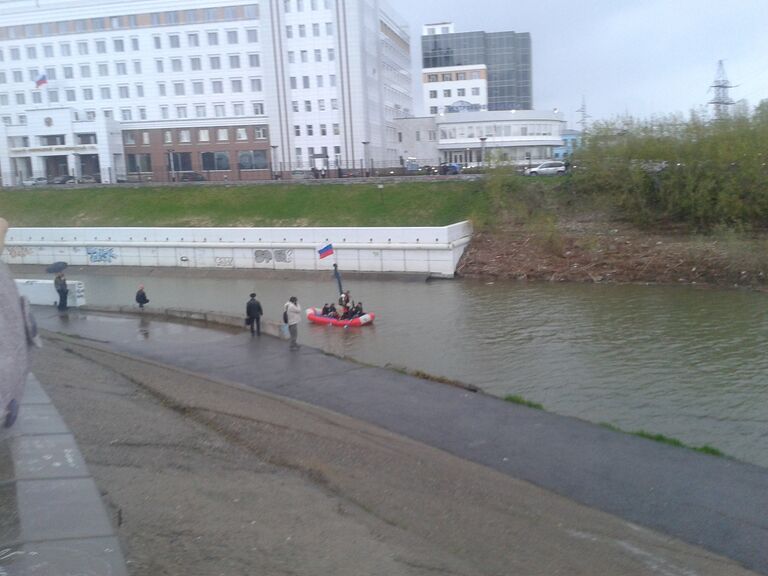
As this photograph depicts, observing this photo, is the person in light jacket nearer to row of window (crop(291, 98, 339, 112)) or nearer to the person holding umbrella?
the person holding umbrella

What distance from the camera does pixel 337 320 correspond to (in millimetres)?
20641

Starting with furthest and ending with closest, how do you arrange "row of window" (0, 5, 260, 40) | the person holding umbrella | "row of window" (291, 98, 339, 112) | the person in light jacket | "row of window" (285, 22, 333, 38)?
1. "row of window" (0, 5, 260, 40)
2. "row of window" (291, 98, 339, 112)
3. "row of window" (285, 22, 333, 38)
4. the person holding umbrella
5. the person in light jacket

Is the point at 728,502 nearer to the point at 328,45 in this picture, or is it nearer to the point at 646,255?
the point at 646,255

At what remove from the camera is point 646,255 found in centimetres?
2894

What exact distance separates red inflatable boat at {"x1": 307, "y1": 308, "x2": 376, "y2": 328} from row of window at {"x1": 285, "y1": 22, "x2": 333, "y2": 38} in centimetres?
3768

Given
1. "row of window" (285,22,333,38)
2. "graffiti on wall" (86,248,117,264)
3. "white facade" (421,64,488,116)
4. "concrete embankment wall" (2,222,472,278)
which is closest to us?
"concrete embankment wall" (2,222,472,278)

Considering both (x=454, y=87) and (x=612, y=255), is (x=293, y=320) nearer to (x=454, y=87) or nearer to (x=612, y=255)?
(x=612, y=255)

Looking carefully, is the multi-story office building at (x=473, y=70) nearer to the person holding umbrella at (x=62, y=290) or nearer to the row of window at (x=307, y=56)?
the row of window at (x=307, y=56)

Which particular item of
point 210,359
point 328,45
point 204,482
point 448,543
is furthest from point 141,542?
point 328,45

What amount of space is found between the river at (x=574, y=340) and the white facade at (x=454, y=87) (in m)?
65.7

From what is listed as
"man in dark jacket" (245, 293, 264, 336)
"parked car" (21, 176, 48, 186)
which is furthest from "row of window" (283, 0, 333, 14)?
"man in dark jacket" (245, 293, 264, 336)

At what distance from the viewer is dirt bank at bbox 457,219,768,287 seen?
87.5ft

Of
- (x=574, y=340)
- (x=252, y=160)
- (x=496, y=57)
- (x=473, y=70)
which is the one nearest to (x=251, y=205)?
(x=252, y=160)

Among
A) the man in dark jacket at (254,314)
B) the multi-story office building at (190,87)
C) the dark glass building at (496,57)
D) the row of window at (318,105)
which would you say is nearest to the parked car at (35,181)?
the multi-story office building at (190,87)
